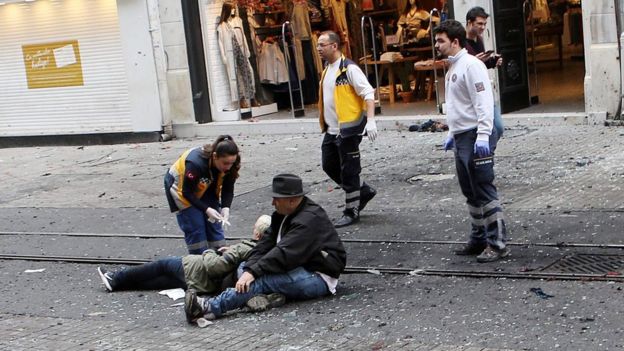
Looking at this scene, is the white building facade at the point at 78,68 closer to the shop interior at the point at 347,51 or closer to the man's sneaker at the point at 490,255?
Answer: the shop interior at the point at 347,51

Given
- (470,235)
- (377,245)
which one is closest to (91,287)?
(377,245)

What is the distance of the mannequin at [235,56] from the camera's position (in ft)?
60.2

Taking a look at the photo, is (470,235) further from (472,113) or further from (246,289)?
(246,289)

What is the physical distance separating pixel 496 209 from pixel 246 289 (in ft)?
6.90

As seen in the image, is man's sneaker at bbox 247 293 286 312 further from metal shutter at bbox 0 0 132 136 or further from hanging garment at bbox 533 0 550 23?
hanging garment at bbox 533 0 550 23

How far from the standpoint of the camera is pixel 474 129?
27.3 feet

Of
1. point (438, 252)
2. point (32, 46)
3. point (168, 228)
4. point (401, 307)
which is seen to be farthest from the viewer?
point (32, 46)

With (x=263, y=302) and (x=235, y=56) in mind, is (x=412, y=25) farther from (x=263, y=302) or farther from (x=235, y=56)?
(x=263, y=302)

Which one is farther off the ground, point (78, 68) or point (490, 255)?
point (78, 68)

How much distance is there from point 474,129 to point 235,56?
10626 millimetres

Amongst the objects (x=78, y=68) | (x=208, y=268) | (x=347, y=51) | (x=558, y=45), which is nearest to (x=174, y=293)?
(x=208, y=268)

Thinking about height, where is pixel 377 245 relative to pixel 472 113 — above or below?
below

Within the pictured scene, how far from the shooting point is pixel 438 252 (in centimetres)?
890

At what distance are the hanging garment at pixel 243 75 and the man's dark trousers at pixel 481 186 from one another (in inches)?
412
